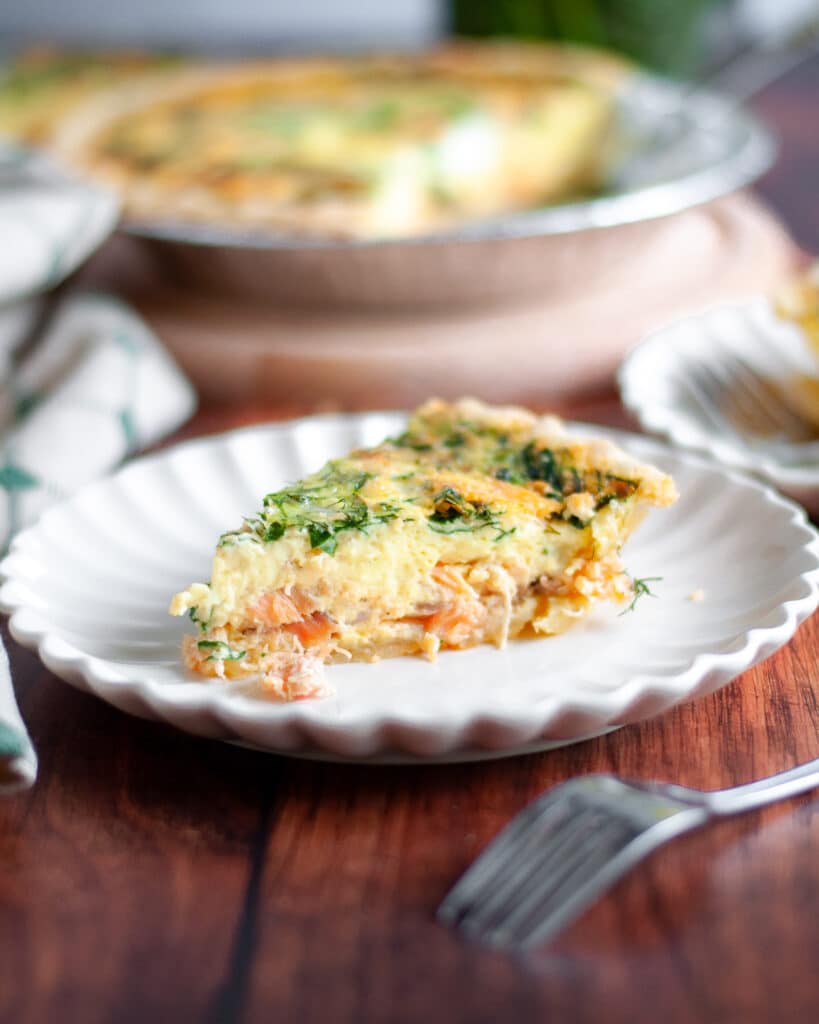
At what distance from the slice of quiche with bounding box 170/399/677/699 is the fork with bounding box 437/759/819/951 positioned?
33 centimetres

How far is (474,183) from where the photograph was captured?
3746mm

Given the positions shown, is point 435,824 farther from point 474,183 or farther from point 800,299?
point 474,183

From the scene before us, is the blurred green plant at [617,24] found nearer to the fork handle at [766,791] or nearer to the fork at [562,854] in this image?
the fork handle at [766,791]

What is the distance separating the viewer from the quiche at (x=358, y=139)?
3211mm

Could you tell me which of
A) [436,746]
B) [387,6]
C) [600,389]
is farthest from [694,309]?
[387,6]

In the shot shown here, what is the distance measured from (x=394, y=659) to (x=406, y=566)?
11cm

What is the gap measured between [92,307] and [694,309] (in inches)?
49.2

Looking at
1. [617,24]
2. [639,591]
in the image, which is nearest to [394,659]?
[639,591]

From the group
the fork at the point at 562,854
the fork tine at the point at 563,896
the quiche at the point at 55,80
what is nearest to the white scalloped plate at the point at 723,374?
the fork at the point at 562,854

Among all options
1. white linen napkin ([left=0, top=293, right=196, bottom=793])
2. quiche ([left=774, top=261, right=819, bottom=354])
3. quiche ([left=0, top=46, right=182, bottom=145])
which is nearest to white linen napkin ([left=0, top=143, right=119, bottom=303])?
white linen napkin ([left=0, top=293, right=196, bottom=793])

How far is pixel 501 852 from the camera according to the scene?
119 cm

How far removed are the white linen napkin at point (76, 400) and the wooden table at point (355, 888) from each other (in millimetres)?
596

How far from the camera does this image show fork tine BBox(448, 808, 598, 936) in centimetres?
116

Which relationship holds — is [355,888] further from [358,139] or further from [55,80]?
[55,80]
